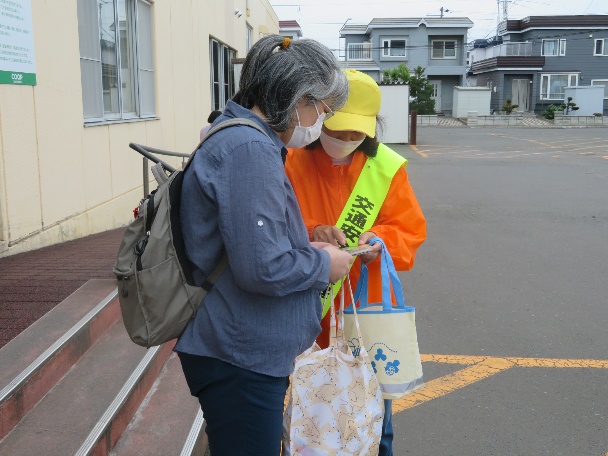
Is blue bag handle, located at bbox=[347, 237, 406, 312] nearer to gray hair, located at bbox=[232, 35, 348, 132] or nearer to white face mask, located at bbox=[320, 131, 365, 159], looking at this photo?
white face mask, located at bbox=[320, 131, 365, 159]

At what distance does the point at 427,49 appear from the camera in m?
51.3

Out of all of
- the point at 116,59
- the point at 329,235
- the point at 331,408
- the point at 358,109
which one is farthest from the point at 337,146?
the point at 116,59

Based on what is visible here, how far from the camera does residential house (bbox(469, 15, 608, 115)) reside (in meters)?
46.2

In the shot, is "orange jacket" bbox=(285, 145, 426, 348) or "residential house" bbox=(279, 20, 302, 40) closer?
"orange jacket" bbox=(285, 145, 426, 348)

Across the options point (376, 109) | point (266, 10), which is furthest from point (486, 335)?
point (266, 10)

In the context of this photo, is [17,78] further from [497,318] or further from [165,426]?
[497,318]

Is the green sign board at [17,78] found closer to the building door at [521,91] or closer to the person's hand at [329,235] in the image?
the person's hand at [329,235]

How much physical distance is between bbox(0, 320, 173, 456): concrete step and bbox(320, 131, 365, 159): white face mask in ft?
5.05

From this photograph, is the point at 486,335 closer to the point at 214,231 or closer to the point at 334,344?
the point at 334,344

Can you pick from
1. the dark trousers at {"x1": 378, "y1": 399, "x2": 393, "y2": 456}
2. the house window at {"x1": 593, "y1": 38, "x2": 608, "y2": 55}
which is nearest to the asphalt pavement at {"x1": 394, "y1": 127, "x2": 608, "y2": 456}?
the dark trousers at {"x1": 378, "y1": 399, "x2": 393, "y2": 456}

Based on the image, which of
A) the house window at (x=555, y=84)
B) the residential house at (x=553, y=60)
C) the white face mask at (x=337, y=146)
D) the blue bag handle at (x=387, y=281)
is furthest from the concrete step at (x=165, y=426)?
the house window at (x=555, y=84)

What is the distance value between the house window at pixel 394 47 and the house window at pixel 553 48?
10661 millimetres

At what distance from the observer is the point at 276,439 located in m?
1.84

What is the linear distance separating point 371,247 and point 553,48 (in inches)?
1969
